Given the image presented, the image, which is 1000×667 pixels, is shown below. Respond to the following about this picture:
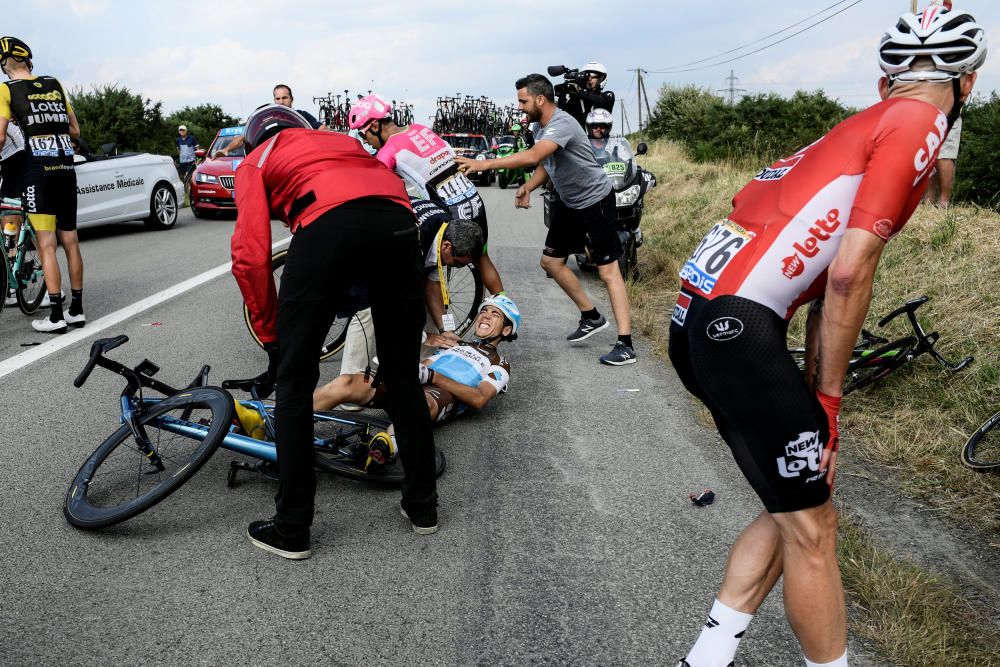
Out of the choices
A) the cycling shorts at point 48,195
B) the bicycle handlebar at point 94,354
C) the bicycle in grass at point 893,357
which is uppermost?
the cycling shorts at point 48,195

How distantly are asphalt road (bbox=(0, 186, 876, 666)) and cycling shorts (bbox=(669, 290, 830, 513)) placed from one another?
31.3 inches

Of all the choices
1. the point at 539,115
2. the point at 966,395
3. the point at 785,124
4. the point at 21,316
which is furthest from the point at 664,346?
the point at 785,124

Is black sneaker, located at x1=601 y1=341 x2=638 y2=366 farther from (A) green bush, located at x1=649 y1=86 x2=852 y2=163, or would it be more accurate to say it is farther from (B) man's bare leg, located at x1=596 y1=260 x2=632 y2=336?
(A) green bush, located at x1=649 y1=86 x2=852 y2=163

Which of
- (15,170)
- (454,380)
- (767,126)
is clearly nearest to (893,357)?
(454,380)

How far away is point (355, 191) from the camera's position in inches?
127

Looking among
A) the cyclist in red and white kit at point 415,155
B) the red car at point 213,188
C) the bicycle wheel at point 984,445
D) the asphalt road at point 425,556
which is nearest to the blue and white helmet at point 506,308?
the asphalt road at point 425,556

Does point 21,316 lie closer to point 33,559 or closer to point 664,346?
point 33,559

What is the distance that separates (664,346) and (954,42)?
15.8 feet

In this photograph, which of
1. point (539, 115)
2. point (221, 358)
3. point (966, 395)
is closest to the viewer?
point (966, 395)

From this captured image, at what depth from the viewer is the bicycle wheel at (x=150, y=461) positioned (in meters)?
3.38

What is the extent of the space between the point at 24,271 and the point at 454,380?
4.76 meters

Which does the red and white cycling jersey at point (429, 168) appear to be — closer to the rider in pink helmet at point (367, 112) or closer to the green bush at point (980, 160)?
the rider in pink helmet at point (367, 112)

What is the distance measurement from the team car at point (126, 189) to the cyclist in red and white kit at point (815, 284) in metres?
11.3

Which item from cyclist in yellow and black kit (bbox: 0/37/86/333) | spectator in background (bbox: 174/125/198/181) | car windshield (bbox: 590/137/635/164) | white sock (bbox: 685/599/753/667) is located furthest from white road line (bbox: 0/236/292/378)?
spectator in background (bbox: 174/125/198/181)
